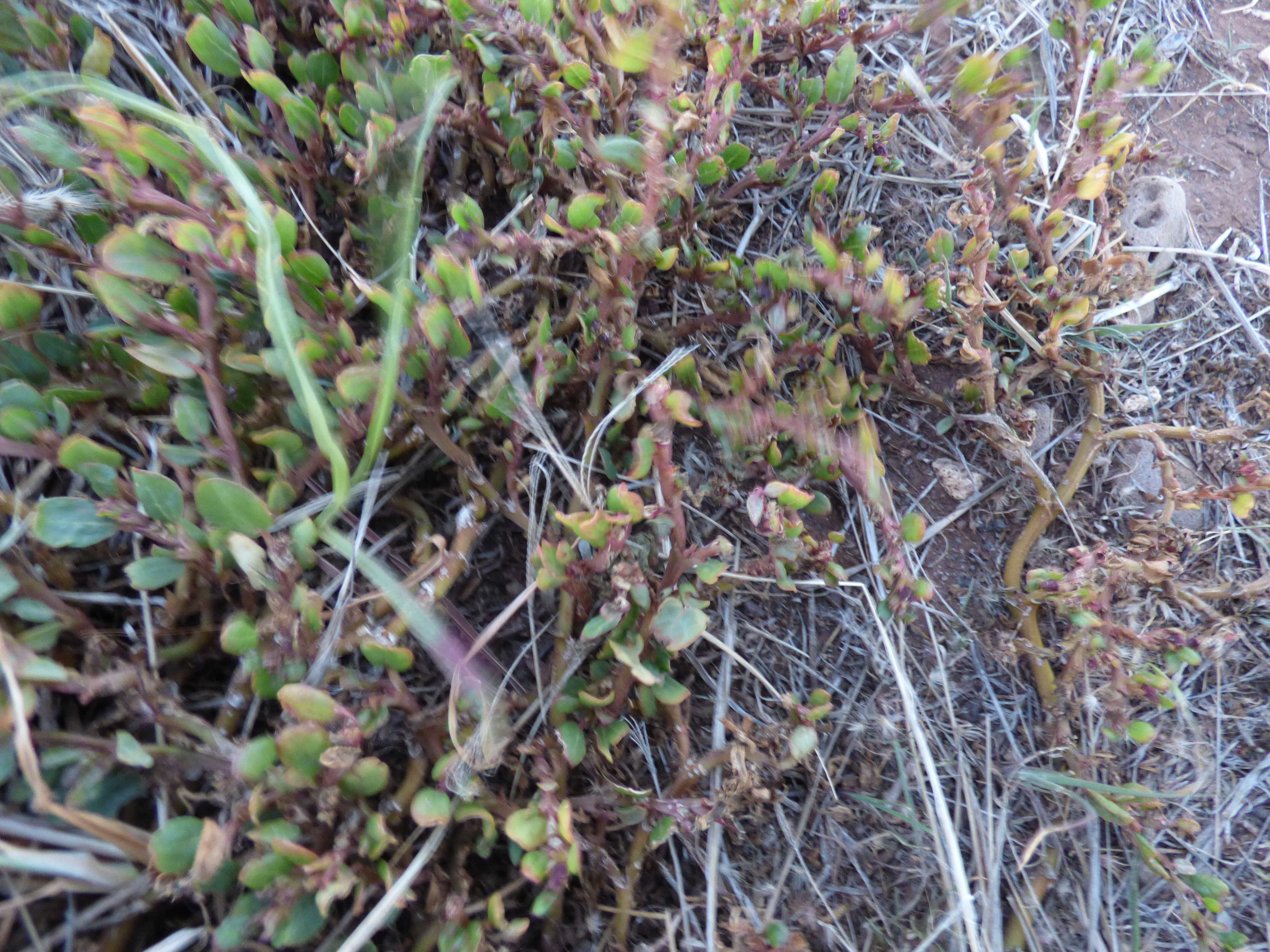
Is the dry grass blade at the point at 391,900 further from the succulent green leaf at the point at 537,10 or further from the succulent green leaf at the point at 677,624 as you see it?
the succulent green leaf at the point at 537,10

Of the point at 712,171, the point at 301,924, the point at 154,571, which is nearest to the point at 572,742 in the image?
the point at 301,924

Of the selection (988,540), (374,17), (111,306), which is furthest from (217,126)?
(988,540)

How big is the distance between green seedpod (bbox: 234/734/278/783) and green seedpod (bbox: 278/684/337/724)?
5cm

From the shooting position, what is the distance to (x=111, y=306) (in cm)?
107

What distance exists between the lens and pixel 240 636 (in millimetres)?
1008

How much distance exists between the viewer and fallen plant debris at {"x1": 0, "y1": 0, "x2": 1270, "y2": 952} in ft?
A: 3.41

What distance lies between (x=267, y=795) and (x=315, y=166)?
1.02 metres

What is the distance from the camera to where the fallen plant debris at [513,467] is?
104 cm

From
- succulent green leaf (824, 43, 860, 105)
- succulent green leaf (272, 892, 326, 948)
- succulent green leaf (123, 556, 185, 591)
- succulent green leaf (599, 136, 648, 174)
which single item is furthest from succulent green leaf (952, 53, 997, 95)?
succulent green leaf (272, 892, 326, 948)

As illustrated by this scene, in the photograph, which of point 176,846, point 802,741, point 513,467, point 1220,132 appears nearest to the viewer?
point 176,846

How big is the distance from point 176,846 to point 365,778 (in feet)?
0.73

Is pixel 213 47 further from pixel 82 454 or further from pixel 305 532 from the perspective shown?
pixel 305 532

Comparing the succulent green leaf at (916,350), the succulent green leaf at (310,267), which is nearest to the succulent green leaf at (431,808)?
the succulent green leaf at (310,267)

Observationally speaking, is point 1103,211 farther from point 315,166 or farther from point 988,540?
point 315,166
